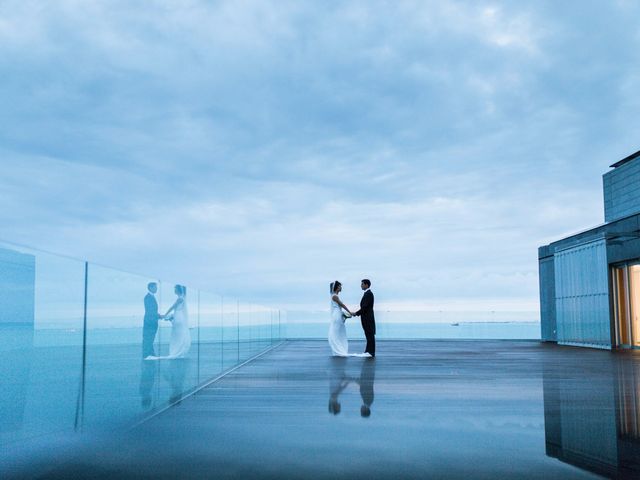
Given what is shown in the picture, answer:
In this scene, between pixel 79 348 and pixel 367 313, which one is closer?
pixel 79 348

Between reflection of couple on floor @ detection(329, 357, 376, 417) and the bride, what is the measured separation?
2332mm

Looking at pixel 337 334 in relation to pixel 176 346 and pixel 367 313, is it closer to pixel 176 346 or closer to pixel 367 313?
pixel 367 313

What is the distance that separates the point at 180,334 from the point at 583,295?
1720cm

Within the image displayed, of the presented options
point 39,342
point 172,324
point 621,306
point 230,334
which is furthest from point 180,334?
point 621,306

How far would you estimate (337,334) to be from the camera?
16656 mm

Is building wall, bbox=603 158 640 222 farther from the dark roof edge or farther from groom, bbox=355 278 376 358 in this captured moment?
groom, bbox=355 278 376 358

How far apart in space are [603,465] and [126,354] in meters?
3.96

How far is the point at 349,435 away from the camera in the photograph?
5.45m

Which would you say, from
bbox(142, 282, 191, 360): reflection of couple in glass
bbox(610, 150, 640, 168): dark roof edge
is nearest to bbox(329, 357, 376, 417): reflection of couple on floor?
bbox(142, 282, 191, 360): reflection of couple in glass

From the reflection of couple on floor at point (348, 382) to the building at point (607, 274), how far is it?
9.65 metres

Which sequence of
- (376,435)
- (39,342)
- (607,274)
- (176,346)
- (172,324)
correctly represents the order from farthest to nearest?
(607,274) → (176,346) → (172,324) → (376,435) → (39,342)

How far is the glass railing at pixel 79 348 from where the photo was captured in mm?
3979

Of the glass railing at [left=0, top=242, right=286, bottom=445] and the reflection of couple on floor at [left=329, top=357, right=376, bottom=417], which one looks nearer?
the glass railing at [left=0, top=242, right=286, bottom=445]

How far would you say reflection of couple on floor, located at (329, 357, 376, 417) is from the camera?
706cm
